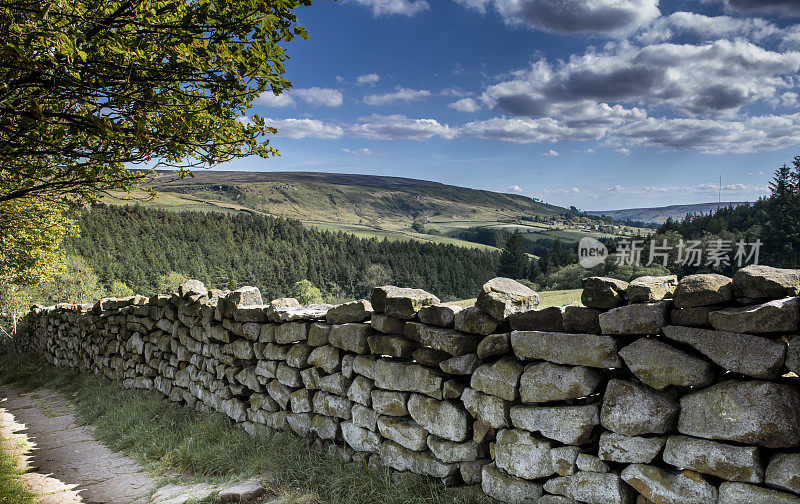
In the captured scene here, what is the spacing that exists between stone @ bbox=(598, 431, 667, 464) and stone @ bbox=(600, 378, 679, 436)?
6 centimetres

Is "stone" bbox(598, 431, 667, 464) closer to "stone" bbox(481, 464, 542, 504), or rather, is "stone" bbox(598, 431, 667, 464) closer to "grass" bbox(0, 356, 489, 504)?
"stone" bbox(481, 464, 542, 504)

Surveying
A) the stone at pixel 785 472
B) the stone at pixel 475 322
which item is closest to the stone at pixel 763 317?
the stone at pixel 785 472

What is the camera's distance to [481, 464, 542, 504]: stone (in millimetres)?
3830

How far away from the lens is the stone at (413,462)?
4.42 meters

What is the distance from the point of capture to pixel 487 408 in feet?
13.5

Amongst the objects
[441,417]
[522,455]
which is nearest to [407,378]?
[441,417]

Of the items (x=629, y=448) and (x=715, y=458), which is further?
(x=629, y=448)

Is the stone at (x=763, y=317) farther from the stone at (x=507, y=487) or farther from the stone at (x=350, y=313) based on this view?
the stone at (x=350, y=313)

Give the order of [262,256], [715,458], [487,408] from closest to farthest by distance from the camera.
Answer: [715,458], [487,408], [262,256]

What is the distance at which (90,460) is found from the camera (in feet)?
21.4

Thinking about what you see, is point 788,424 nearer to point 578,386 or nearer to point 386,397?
point 578,386

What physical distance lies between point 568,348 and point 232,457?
4785mm

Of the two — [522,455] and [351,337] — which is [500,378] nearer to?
[522,455]

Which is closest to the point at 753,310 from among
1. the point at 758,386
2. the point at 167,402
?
the point at 758,386
